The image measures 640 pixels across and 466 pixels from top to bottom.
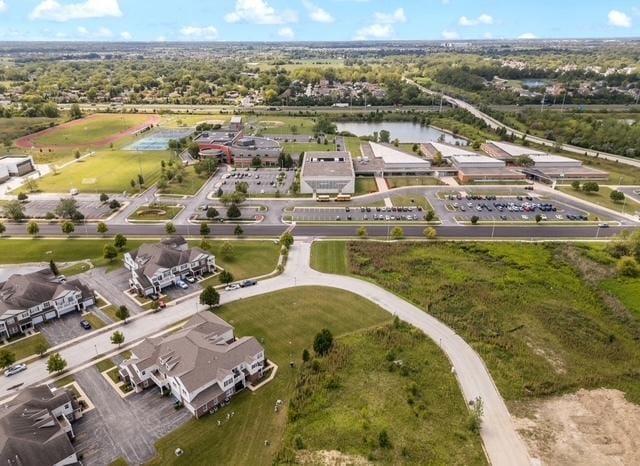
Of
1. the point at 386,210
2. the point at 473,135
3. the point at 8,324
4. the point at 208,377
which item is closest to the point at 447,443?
the point at 208,377

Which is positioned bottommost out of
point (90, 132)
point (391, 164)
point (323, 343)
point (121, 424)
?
point (121, 424)

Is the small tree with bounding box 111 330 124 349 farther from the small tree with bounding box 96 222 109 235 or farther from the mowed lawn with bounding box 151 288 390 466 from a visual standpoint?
the small tree with bounding box 96 222 109 235

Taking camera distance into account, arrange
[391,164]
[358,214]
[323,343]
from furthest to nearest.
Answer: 1. [391,164]
2. [358,214]
3. [323,343]

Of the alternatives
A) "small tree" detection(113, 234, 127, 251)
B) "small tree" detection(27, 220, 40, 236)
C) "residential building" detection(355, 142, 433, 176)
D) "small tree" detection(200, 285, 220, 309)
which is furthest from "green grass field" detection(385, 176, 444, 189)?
"small tree" detection(27, 220, 40, 236)

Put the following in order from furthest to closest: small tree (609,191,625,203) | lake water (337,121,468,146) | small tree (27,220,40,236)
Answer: lake water (337,121,468,146)
small tree (609,191,625,203)
small tree (27,220,40,236)

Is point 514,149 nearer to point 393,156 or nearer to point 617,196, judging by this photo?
point 393,156

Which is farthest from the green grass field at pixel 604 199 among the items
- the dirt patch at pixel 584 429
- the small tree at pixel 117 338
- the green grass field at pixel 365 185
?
the small tree at pixel 117 338

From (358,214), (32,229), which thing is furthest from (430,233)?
(32,229)
